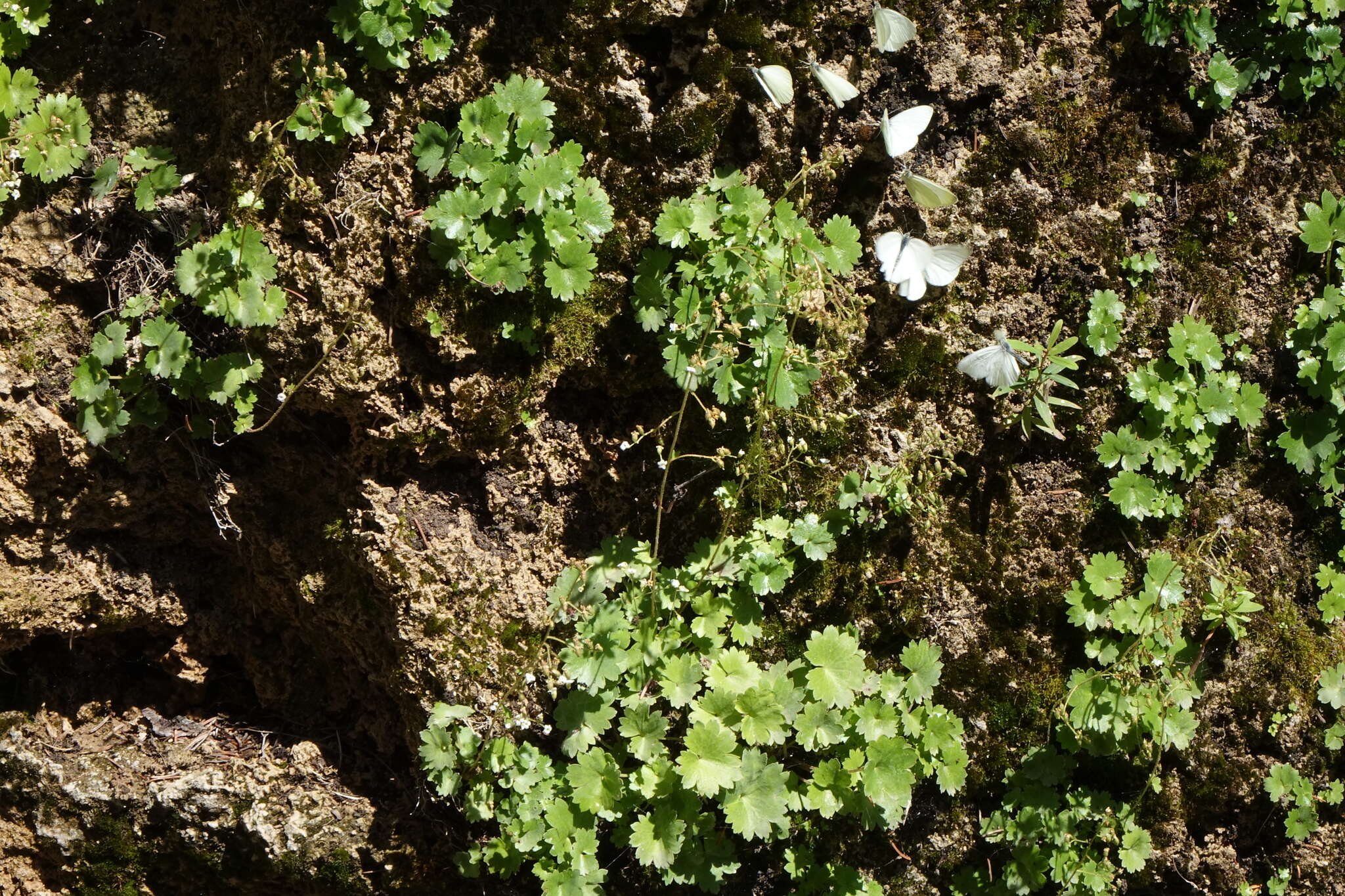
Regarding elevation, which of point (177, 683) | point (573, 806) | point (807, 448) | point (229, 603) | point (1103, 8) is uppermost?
point (1103, 8)

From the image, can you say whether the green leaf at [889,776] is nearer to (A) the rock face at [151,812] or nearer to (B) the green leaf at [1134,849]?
(B) the green leaf at [1134,849]

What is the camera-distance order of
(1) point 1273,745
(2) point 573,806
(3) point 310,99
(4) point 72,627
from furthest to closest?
(1) point 1273,745 → (4) point 72,627 → (2) point 573,806 → (3) point 310,99

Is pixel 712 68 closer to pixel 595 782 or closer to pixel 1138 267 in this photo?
pixel 1138 267

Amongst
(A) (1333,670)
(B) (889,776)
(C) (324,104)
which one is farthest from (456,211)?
(A) (1333,670)

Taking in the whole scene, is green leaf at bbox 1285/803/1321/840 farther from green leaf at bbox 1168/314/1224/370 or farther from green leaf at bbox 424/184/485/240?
green leaf at bbox 424/184/485/240

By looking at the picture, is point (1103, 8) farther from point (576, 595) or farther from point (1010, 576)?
point (576, 595)

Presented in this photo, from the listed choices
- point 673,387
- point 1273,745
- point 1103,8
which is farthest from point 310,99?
point 1273,745
